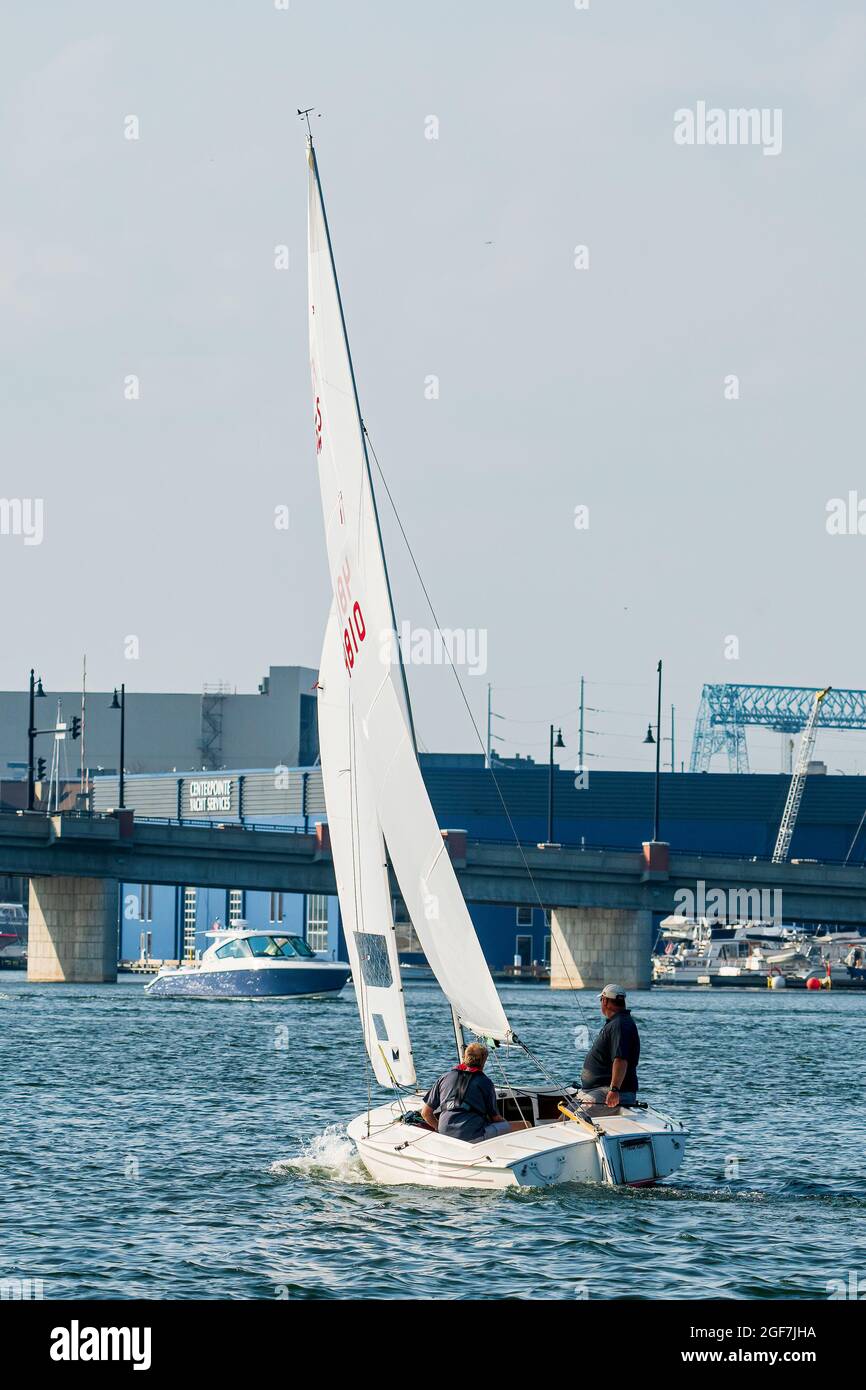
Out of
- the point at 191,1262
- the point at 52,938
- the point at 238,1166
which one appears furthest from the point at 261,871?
the point at 191,1262

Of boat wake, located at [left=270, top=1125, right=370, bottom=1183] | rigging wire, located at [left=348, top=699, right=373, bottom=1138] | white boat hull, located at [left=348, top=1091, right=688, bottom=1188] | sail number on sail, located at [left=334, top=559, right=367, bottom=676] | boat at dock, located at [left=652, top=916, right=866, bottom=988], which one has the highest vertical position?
sail number on sail, located at [left=334, top=559, right=367, bottom=676]

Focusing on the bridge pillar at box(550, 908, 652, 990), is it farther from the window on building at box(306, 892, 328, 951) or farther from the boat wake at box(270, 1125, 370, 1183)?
the boat wake at box(270, 1125, 370, 1183)

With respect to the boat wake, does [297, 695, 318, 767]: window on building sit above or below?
above

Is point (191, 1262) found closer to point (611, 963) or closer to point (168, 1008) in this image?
point (168, 1008)

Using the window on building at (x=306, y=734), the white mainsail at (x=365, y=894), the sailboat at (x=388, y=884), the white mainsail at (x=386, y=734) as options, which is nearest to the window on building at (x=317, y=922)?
the window on building at (x=306, y=734)

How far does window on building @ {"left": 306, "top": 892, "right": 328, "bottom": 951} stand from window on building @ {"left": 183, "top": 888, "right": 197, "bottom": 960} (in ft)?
41.6

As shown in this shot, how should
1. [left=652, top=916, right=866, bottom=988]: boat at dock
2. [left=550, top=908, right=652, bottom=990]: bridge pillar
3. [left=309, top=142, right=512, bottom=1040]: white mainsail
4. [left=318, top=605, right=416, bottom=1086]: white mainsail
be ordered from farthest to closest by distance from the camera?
1. [left=652, top=916, right=866, bottom=988]: boat at dock
2. [left=550, top=908, right=652, bottom=990]: bridge pillar
3. [left=318, top=605, right=416, bottom=1086]: white mainsail
4. [left=309, top=142, right=512, bottom=1040]: white mainsail

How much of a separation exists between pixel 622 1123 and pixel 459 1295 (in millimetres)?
5308

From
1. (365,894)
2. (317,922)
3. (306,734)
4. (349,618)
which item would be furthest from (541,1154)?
(306,734)

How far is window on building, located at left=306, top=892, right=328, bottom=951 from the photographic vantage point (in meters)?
125

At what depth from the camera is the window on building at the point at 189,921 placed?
137125 millimetres

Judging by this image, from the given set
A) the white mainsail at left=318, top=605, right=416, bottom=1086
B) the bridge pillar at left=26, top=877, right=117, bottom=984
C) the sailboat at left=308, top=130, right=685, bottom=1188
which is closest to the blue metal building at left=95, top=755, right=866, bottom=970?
the bridge pillar at left=26, top=877, right=117, bottom=984

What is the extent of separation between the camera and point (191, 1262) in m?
21.2

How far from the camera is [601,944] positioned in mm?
107438
